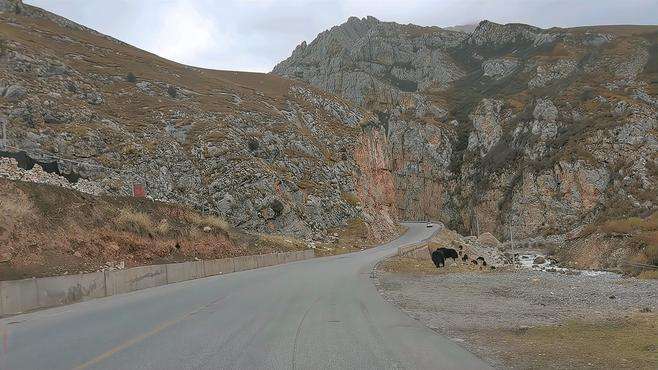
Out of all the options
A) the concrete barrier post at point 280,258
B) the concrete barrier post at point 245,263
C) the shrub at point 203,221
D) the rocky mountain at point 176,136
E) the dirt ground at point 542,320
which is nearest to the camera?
the dirt ground at point 542,320

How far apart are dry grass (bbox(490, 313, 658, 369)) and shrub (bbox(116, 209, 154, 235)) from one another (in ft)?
75.4

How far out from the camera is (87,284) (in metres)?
17.7

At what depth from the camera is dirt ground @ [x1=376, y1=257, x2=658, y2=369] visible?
771 centimetres

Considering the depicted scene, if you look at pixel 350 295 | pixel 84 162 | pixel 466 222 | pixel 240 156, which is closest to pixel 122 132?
pixel 84 162

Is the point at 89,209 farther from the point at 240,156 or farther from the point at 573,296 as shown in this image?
the point at 240,156

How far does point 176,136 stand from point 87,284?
45955 millimetres

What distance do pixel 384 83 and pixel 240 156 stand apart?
370ft

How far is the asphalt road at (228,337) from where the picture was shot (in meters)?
7.48

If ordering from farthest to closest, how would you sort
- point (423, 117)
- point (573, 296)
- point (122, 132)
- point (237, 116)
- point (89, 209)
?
point (423, 117) < point (237, 116) < point (122, 132) < point (89, 209) < point (573, 296)

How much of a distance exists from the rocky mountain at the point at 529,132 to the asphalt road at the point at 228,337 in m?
57.0

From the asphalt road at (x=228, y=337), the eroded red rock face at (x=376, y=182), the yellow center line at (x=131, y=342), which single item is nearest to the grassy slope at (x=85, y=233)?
the asphalt road at (x=228, y=337)

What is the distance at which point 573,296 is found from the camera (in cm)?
1711

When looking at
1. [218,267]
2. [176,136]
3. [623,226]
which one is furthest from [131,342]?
[176,136]

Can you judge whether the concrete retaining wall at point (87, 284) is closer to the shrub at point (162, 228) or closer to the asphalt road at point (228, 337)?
the asphalt road at point (228, 337)
